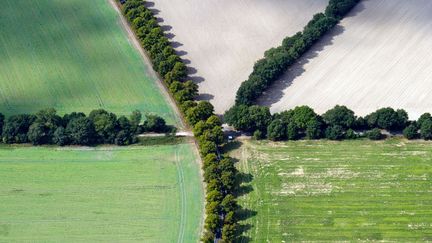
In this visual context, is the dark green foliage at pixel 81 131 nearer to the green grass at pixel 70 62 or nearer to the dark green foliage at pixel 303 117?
the green grass at pixel 70 62

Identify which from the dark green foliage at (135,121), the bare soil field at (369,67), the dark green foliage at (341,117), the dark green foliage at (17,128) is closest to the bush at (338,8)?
the bare soil field at (369,67)

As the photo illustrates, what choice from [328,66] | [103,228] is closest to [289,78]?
[328,66]

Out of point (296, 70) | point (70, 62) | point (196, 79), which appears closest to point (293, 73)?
point (296, 70)

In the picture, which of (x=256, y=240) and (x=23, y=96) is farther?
(x=23, y=96)

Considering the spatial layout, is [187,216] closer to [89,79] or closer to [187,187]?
[187,187]

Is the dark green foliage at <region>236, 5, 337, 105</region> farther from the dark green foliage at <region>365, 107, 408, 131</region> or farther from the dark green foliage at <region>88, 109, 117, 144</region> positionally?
the dark green foliage at <region>88, 109, 117, 144</region>

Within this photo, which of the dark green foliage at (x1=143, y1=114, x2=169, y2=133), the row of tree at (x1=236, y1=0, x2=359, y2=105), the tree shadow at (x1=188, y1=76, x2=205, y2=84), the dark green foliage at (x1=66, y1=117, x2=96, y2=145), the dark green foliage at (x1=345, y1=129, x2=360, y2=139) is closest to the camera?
the dark green foliage at (x1=66, y1=117, x2=96, y2=145)

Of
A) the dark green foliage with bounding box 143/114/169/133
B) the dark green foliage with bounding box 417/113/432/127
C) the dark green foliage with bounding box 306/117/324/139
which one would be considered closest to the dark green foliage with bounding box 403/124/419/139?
the dark green foliage with bounding box 417/113/432/127
